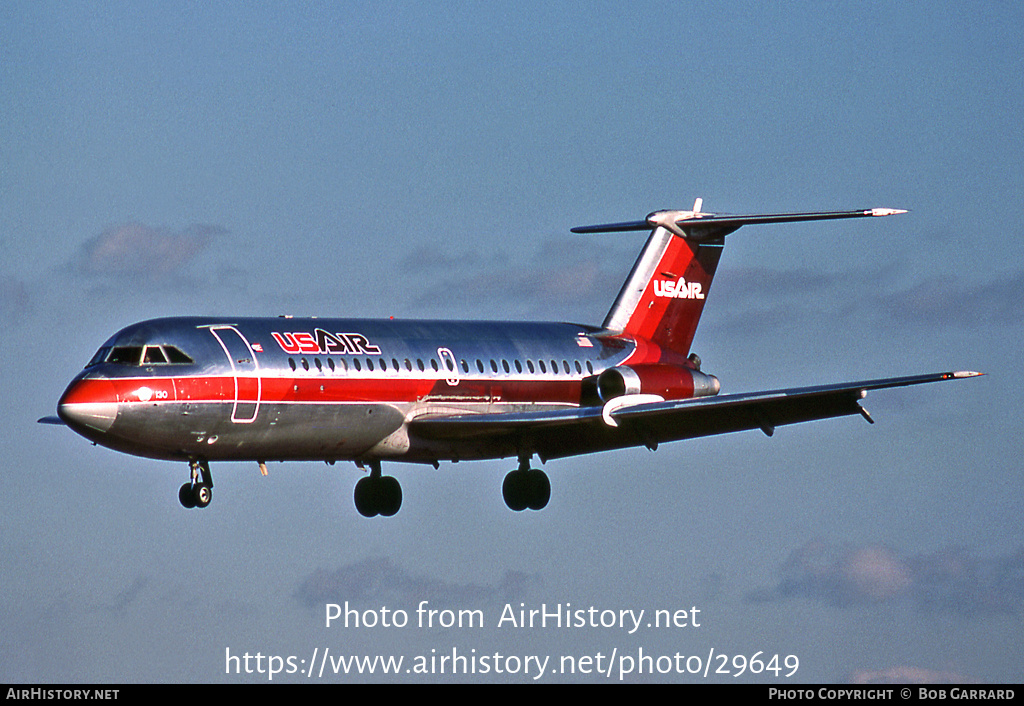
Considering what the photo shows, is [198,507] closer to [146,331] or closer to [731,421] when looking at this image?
[146,331]

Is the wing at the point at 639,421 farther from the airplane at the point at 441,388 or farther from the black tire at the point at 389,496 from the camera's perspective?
the black tire at the point at 389,496

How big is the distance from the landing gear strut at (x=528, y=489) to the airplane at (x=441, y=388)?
5cm

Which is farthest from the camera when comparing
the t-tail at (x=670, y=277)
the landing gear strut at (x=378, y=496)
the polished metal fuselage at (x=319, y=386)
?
the t-tail at (x=670, y=277)

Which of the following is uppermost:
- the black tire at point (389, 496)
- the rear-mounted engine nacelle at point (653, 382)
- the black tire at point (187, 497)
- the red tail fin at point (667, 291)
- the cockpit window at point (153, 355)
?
the red tail fin at point (667, 291)

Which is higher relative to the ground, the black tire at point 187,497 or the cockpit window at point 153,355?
the cockpit window at point 153,355

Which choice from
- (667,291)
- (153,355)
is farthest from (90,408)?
(667,291)

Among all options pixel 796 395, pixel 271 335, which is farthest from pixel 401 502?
pixel 796 395

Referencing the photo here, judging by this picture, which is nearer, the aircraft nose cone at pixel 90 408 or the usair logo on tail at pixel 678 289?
the aircraft nose cone at pixel 90 408

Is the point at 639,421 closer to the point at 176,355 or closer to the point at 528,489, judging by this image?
the point at 528,489

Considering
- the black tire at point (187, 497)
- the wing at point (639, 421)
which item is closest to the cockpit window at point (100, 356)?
the black tire at point (187, 497)

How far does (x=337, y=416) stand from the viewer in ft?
161

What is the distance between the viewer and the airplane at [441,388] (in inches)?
1825

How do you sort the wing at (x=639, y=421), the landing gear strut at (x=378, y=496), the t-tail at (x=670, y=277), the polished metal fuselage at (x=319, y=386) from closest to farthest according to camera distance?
the polished metal fuselage at (x=319, y=386) < the wing at (x=639, y=421) < the landing gear strut at (x=378, y=496) < the t-tail at (x=670, y=277)

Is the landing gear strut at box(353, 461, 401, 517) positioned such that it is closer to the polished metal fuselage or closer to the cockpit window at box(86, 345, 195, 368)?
the polished metal fuselage
